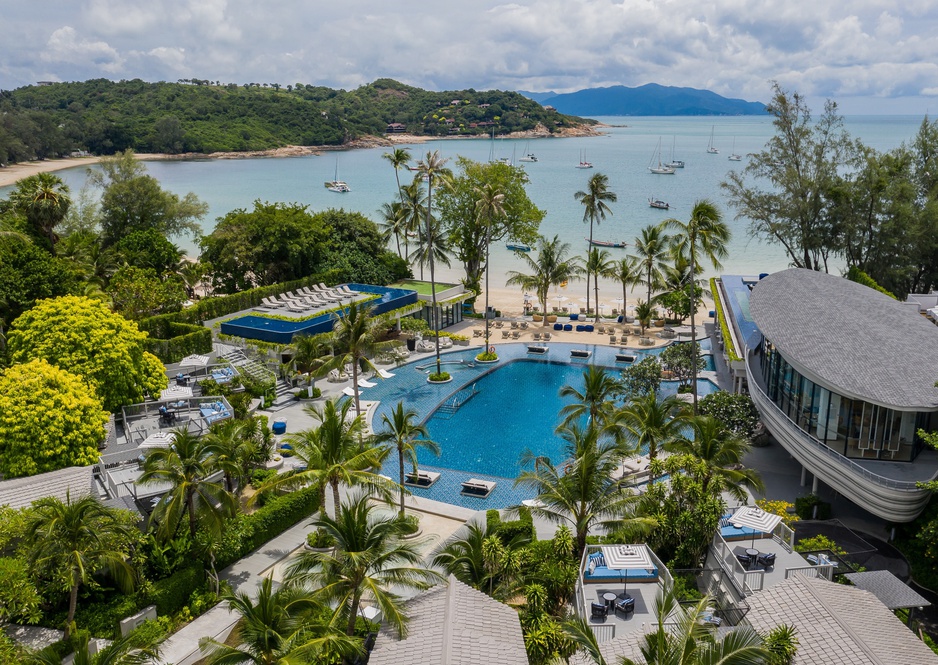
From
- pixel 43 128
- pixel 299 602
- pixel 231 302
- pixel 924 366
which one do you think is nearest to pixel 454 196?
pixel 231 302

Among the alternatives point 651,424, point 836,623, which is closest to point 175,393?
point 651,424

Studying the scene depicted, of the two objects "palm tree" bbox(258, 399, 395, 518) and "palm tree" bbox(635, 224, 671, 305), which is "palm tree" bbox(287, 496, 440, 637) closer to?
"palm tree" bbox(258, 399, 395, 518)

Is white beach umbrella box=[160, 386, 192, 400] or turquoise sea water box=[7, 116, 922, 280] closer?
white beach umbrella box=[160, 386, 192, 400]

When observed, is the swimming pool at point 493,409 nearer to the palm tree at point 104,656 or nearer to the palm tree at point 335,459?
the palm tree at point 335,459

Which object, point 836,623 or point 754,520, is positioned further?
point 754,520

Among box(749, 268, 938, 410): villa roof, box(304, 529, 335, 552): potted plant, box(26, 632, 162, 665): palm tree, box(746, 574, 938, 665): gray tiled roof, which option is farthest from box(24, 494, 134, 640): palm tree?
box(749, 268, 938, 410): villa roof

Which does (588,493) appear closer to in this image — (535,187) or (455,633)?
(455,633)

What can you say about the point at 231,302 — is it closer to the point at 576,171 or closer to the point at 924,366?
the point at 924,366
